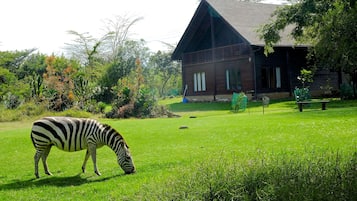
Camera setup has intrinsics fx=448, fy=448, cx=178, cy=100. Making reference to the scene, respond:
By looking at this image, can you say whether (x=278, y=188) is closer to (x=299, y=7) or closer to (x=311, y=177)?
(x=311, y=177)

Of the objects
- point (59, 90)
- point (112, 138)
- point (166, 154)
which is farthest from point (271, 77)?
point (112, 138)

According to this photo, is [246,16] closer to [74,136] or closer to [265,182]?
[74,136]

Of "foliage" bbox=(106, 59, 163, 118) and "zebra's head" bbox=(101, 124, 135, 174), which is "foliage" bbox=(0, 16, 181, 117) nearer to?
"foliage" bbox=(106, 59, 163, 118)

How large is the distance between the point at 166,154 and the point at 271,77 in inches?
1030

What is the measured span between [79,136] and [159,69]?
62.9m

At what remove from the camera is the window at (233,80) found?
3609cm

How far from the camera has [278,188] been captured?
221 inches

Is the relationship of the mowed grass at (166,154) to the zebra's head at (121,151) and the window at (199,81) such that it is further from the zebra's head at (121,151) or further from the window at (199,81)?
the window at (199,81)

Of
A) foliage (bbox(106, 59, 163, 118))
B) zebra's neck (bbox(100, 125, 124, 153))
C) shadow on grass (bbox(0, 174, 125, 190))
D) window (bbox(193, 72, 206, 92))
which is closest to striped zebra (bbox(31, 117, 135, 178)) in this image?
zebra's neck (bbox(100, 125, 124, 153))

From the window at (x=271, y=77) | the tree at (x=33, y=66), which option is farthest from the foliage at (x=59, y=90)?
the window at (x=271, y=77)

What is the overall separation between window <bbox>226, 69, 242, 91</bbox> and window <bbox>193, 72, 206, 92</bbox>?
3.18m

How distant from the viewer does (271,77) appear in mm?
35688

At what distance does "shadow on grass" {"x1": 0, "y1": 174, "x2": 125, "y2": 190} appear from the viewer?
27.7 ft

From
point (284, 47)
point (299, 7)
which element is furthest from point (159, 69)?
point (299, 7)
